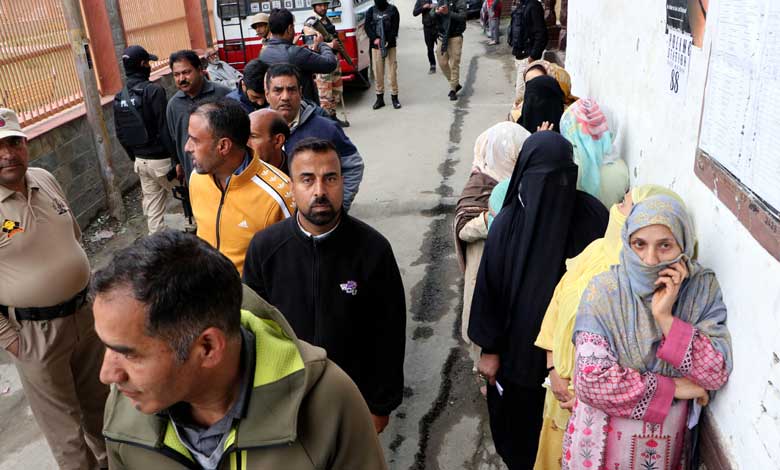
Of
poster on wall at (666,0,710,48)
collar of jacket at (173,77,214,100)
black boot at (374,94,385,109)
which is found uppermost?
poster on wall at (666,0,710,48)

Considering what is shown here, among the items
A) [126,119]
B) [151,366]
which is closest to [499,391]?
[151,366]

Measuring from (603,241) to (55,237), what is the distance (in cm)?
248

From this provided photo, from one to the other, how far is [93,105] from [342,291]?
4985 mm

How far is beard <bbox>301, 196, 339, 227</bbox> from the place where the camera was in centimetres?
242

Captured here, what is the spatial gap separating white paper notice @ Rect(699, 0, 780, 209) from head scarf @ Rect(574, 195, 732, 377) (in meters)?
0.26

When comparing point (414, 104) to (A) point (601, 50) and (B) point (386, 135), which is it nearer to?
(B) point (386, 135)

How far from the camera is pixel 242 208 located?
2.89 metres

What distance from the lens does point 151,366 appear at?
4.33 feet

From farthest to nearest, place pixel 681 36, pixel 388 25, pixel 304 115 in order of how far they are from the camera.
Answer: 1. pixel 388 25
2. pixel 304 115
3. pixel 681 36

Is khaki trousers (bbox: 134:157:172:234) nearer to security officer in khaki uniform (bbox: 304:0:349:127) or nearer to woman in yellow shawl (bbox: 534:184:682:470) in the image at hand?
security officer in khaki uniform (bbox: 304:0:349:127)

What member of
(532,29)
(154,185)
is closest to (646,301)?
(154,185)

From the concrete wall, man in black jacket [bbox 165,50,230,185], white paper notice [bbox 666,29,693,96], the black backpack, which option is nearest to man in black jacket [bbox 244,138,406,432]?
white paper notice [bbox 666,29,693,96]

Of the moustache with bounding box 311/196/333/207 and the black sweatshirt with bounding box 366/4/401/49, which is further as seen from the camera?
the black sweatshirt with bounding box 366/4/401/49

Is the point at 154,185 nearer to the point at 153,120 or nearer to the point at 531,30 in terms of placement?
the point at 153,120
